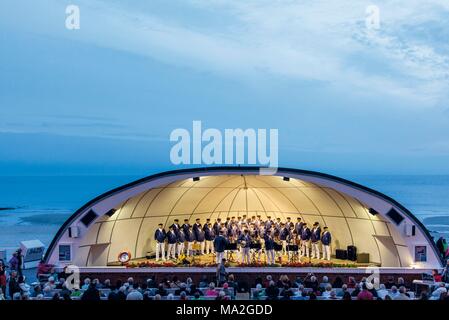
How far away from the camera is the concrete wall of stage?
2095 centimetres

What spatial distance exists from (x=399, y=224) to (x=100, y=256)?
11124mm

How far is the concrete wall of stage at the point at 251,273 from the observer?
2095cm

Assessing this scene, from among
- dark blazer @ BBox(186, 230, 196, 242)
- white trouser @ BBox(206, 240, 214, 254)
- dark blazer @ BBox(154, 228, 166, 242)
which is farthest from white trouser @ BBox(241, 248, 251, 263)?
Result: dark blazer @ BBox(154, 228, 166, 242)

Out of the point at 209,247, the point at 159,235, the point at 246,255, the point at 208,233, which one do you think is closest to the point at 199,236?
the point at 208,233

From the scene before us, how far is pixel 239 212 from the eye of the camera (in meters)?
28.2

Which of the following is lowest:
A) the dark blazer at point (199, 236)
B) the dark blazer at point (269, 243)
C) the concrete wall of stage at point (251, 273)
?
the concrete wall of stage at point (251, 273)

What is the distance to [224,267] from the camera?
20.3 m

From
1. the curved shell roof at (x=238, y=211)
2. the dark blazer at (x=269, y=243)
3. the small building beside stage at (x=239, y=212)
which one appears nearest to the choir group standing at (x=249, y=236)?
the dark blazer at (x=269, y=243)

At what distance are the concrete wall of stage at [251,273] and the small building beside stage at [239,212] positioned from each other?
2.62ft

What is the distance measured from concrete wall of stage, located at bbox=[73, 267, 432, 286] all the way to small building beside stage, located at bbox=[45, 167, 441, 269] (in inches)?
31.5

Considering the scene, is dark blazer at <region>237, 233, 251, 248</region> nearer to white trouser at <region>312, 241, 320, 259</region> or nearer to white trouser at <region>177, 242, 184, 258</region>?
white trouser at <region>177, 242, 184, 258</region>

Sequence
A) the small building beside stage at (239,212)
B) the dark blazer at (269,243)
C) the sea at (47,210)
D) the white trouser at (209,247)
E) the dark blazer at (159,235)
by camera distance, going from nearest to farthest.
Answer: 1. the small building beside stage at (239,212)
2. the dark blazer at (269,243)
3. the dark blazer at (159,235)
4. the white trouser at (209,247)
5. the sea at (47,210)

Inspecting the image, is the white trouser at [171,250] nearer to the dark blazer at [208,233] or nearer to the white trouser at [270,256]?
the dark blazer at [208,233]

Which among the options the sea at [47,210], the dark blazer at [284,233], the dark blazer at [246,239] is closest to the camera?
the dark blazer at [246,239]
